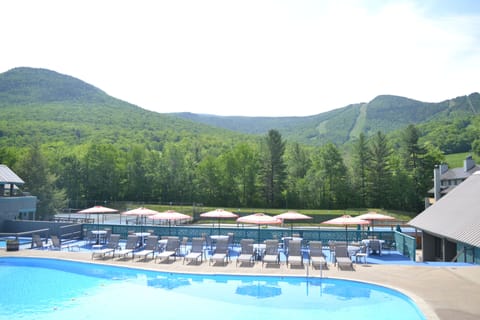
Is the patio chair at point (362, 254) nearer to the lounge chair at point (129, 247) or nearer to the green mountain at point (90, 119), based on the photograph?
the lounge chair at point (129, 247)

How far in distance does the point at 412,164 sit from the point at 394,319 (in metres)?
50.7

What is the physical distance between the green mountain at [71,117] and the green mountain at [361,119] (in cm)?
5048

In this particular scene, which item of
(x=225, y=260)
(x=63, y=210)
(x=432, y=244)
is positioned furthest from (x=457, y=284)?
(x=63, y=210)

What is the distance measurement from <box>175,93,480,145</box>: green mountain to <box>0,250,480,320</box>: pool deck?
117 meters

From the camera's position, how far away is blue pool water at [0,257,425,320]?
10.5 metres

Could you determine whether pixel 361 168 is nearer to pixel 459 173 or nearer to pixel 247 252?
pixel 459 173

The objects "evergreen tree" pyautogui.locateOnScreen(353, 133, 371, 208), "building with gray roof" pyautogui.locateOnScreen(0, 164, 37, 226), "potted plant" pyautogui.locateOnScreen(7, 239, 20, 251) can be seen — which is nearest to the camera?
"potted plant" pyautogui.locateOnScreen(7, 239, 20, 251)

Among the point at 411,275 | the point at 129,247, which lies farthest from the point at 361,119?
the point at 411,275

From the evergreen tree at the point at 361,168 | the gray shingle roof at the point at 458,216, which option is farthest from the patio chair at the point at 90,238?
the evergreen tree at the point at 361,168

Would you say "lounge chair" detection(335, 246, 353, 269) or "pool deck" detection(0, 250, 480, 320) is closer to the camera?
"pool deck" detection(0, 250, 480, 320)

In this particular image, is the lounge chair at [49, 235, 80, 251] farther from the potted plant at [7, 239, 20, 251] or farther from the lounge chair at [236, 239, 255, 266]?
the lounge chair at [236, 239, 255, 266]

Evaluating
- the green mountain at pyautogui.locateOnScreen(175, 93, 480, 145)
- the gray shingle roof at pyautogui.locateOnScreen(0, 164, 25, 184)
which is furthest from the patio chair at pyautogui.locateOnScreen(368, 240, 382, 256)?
the green mountain at pyautogui.locateOnScreen(175, 93, 480, 145)

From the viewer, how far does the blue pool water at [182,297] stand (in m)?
10.5

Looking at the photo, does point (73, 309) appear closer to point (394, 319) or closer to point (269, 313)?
point (269, 313)
